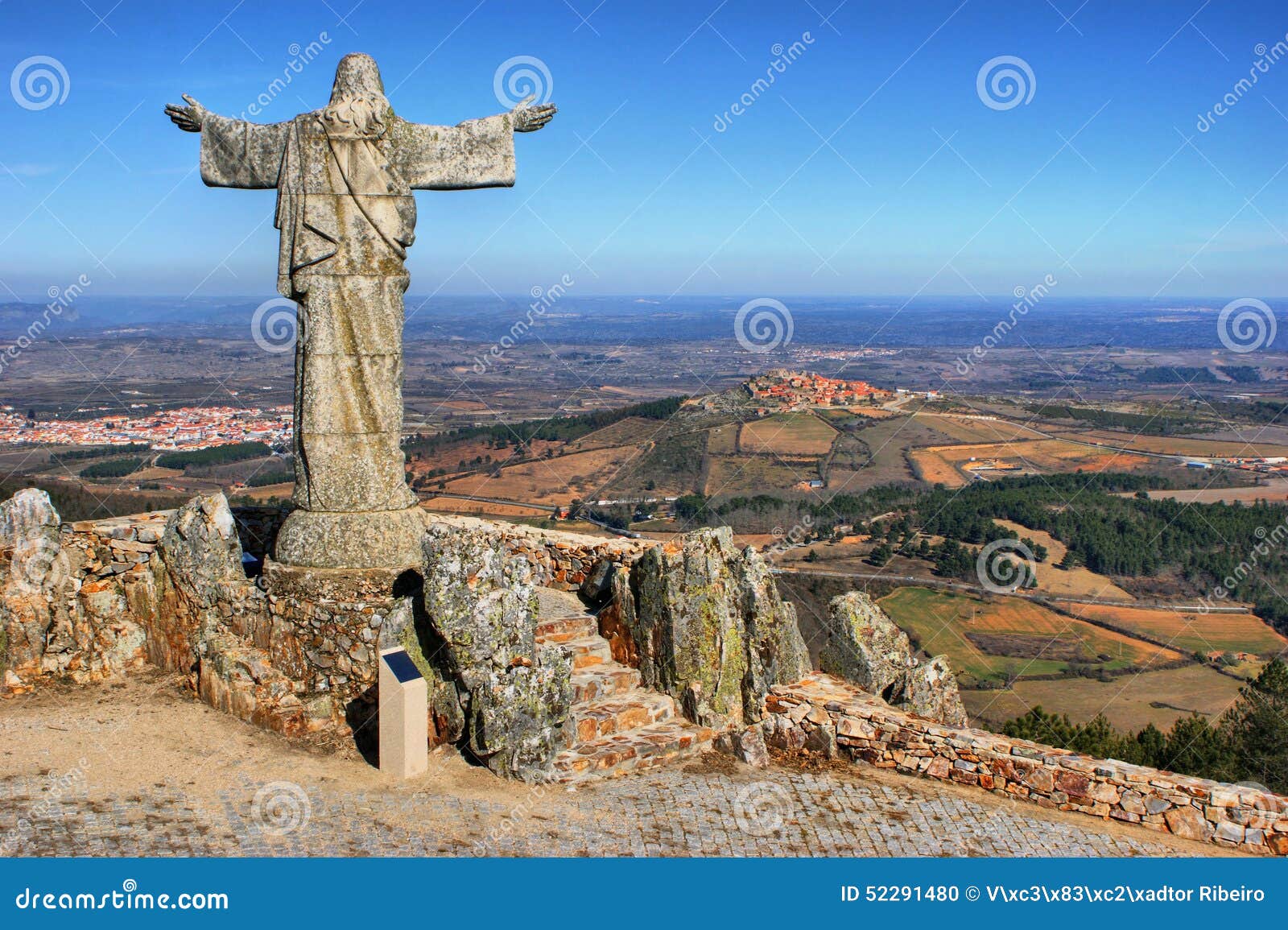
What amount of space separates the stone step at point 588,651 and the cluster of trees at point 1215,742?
6467 mm

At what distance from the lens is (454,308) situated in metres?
84.1

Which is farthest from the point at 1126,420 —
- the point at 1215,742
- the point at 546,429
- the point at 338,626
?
the point at 338,626

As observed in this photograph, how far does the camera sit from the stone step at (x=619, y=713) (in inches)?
340

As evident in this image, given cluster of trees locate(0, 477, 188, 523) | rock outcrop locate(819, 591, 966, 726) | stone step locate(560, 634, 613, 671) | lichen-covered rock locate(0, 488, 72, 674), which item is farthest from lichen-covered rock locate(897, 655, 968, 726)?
cluster of trees locate(0, 477, 188, 523)

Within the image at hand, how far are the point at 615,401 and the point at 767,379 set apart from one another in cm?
740

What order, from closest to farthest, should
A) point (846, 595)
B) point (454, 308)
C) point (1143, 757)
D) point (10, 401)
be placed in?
point (846, 595), point (1143, 757), point (10, 401), point (454, 308)

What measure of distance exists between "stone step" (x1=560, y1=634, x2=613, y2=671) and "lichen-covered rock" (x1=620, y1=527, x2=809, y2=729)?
304mm

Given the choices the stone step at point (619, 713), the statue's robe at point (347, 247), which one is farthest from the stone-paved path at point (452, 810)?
the statue's robe at point (347, 247)

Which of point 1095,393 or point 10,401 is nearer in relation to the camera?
point 10,401

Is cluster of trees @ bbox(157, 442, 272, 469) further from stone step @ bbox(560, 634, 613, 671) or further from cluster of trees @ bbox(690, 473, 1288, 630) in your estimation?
stone step @ bbox(560, 634, 613, 671)

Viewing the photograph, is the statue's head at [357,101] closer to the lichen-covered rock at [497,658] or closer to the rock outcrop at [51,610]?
the lichen-covered rock at [497,658]

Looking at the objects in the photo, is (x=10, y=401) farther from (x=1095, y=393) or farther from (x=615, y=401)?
(x=1095, y=393)

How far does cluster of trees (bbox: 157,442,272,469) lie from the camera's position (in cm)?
2955

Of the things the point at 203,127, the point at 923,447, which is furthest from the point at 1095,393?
the point at 203,127
